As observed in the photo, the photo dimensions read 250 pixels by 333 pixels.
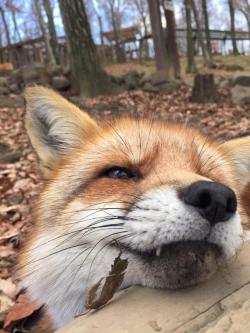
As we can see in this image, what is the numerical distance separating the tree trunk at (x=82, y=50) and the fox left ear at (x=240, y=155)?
10.2m

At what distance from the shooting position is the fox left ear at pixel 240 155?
2.90 m

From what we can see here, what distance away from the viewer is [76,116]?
2.85 m

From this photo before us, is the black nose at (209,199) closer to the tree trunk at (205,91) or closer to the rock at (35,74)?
the tree trunk at (205,91)

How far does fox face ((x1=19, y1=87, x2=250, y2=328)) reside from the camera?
1.80 m

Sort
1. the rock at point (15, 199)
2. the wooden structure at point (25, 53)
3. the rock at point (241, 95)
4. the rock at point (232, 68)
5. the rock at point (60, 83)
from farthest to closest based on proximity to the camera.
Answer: the wooden structure at point (25, 53) < the rock at point (232, 68) < the rock at point (60, 83) < the rock at point (241, 95) < the rock at point (15, 199)

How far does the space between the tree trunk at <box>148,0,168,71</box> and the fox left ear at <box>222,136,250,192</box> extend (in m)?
14.3

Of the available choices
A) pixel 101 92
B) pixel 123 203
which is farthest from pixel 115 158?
pixel 101 92

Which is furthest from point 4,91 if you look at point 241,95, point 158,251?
point 158,251

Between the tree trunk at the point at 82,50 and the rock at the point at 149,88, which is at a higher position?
the tree trunk at the point at 82,50

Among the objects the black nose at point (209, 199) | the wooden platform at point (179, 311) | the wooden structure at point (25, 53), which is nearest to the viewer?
the wooden platform at point (179, 311)

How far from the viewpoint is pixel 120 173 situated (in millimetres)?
2312

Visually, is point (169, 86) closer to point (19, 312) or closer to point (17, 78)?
point (17, 78)

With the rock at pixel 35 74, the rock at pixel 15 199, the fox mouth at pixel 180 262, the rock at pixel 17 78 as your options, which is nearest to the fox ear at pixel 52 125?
the fox mouth at pixel 180 262

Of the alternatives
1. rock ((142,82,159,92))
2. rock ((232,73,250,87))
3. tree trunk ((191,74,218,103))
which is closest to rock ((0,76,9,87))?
rock ((142,82,159,92))
